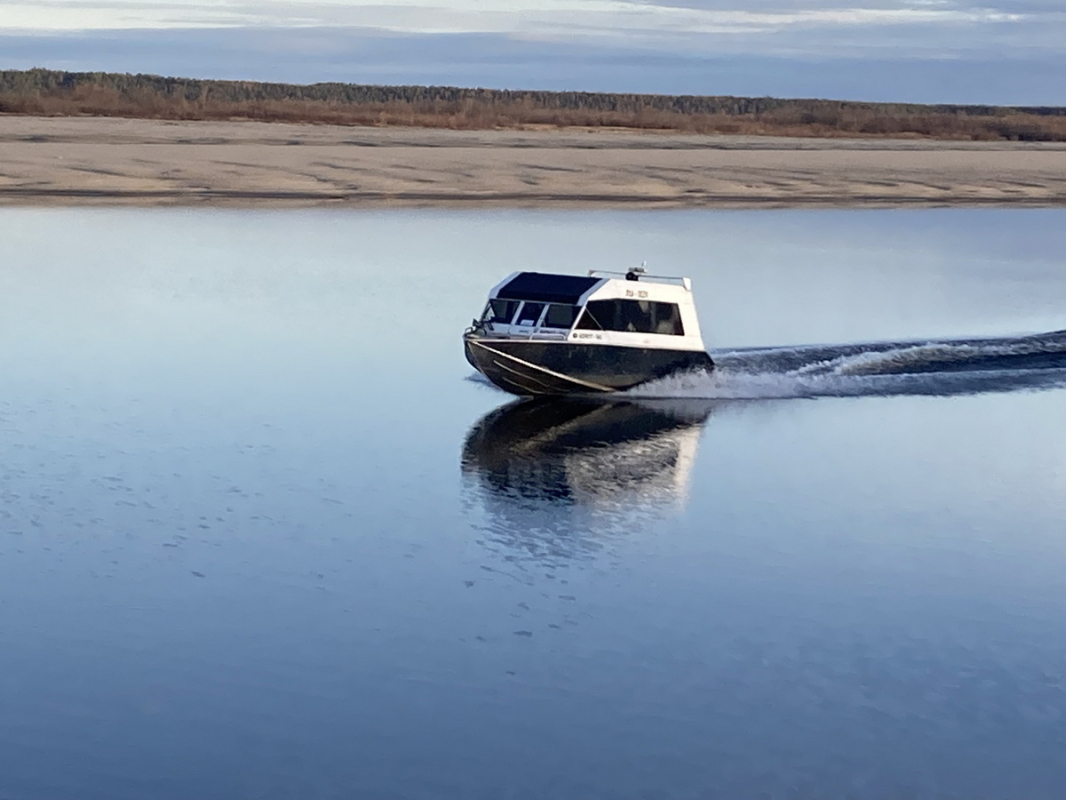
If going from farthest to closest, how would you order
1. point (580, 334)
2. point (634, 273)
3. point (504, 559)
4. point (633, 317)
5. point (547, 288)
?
1. point (634, 273)
2. point (633, 317)
3. point (547, 288)
4. point (580, 334)
5. point (504, 559)

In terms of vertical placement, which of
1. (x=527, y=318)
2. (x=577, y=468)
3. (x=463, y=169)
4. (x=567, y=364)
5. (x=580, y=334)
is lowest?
(x=577, y=468)

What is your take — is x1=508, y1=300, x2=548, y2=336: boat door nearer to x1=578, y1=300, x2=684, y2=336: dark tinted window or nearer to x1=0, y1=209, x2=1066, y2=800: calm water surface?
x1=578, y1=300, x2=684, y2=336: dark tinted window

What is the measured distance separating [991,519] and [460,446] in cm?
786

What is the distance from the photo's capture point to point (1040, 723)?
15.7 m

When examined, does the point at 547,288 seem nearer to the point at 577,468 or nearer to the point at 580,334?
the point at 580,334

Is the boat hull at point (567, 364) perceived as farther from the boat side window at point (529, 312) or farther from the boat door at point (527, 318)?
the boat side window at point (529, 312)

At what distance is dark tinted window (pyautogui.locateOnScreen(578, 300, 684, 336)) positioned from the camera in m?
29.4

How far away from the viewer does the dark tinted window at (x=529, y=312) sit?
96.0 feet

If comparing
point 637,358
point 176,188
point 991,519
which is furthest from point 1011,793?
point 176,188

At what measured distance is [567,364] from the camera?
29.3 m

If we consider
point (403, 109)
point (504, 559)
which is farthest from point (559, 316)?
point (403, 109)

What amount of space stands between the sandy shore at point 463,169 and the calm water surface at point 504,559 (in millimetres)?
23975

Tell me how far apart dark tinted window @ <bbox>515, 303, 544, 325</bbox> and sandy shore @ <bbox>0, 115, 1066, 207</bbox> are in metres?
32.0

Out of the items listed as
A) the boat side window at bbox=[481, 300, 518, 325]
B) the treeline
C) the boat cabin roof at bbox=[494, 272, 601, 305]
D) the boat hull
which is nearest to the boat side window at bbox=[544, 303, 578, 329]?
the boat cabin roof at bbox=[494, 272, 601, 305]
